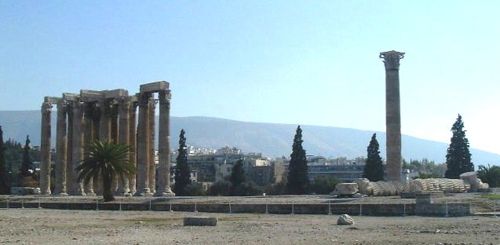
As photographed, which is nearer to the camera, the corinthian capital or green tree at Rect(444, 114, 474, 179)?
the corinthian capital

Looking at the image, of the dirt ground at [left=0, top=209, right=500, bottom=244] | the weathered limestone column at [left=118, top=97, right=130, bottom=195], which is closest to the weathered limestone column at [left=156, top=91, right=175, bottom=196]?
the weathered limestone column at [left=118, top=97, right=130, bottom=195]

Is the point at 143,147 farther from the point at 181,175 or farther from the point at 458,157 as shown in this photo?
the point at 458,157

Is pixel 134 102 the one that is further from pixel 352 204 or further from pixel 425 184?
pixel 352 204

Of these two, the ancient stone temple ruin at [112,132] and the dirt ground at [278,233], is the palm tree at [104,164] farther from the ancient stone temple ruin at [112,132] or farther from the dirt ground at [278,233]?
the dirt ground at [278,233]

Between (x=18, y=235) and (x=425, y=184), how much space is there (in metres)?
34.0

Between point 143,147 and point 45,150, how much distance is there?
14.8 meters

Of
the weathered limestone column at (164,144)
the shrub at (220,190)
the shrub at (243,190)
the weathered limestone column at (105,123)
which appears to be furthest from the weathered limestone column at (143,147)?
the shrub at (220,190)

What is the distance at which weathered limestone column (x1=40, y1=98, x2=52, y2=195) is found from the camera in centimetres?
7212

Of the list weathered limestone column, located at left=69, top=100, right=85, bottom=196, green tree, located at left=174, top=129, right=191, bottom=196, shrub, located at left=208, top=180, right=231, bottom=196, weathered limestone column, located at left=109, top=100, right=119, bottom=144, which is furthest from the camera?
shrub, located at left=208, top=180, right=231, bottom=196

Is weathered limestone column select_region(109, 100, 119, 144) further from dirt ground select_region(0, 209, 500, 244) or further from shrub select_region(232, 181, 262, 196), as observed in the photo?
dirt ground select_region(0, 209, 500, 244)

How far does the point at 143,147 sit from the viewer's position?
6300cm

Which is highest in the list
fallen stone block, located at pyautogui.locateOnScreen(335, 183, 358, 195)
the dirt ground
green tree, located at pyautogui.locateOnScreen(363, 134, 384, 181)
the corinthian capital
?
the corinthian capital

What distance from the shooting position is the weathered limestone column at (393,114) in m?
53.6

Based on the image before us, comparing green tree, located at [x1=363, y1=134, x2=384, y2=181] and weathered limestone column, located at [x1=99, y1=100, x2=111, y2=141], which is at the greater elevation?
weathered limestone column, located at [x1=99, y1=100, x2=111, y2=141]
